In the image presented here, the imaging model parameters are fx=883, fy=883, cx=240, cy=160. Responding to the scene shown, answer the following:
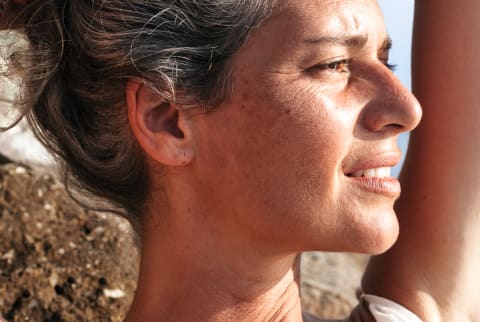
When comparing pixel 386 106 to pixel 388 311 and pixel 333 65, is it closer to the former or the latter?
pixel 333 65

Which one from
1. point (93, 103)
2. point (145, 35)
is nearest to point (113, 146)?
point (93, 103)

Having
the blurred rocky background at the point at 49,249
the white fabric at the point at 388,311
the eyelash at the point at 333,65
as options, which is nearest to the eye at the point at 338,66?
the eyelash at the point at 333,65

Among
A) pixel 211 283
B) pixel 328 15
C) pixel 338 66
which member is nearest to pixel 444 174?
pixel 338 66

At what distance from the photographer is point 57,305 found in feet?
11.0

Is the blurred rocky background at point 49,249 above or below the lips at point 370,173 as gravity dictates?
below

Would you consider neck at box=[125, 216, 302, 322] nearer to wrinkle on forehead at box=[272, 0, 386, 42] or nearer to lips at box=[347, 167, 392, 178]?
lips at box=[347, 167, 392, 178]

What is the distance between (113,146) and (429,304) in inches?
44.2

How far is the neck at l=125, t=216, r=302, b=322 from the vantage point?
8.47 feet

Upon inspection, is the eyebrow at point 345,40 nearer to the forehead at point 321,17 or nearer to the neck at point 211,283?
the forehead at point 321,17

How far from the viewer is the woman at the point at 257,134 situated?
241cm

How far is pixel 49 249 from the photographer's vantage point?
3.56 m

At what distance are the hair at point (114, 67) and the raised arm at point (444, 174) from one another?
2.13 feet

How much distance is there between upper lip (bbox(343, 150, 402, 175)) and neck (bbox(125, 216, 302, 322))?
1.13 feet

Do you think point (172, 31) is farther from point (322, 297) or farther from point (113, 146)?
point (322, 297)
